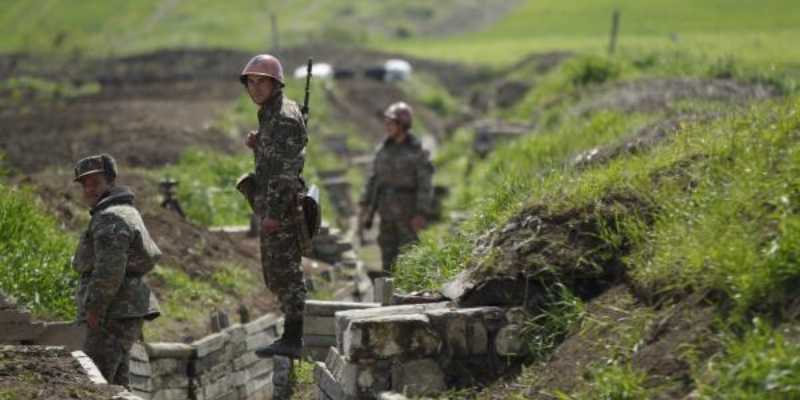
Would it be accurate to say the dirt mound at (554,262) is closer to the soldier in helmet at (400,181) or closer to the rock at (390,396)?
the rock at (390,396)

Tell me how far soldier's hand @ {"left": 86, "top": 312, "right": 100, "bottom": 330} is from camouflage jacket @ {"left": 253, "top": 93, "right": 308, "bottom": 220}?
1.23 meters

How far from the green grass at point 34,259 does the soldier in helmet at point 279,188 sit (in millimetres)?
2515

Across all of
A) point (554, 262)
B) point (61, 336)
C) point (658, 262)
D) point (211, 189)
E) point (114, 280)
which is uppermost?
point (658, 262)

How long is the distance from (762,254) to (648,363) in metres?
0.72

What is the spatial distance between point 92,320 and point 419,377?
94.9 inches

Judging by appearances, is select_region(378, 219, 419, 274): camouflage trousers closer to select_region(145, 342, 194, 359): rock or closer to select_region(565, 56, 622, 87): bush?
select_region(145, 342, 194, 359): rock

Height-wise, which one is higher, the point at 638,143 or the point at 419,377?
the point at 638,143

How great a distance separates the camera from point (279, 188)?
9195 mm

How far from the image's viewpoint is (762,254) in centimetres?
667

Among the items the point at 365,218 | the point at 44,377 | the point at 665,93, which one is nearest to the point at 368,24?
the point at 665,93

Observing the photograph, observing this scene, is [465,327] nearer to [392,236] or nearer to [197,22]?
[392,236]

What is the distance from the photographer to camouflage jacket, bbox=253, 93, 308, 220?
30.2 feet

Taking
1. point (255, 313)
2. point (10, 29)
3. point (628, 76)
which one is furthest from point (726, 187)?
point (10, 29)

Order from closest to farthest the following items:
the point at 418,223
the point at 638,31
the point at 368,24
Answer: the point at 418,223 < the point at 638,31 < the point at 368,24
